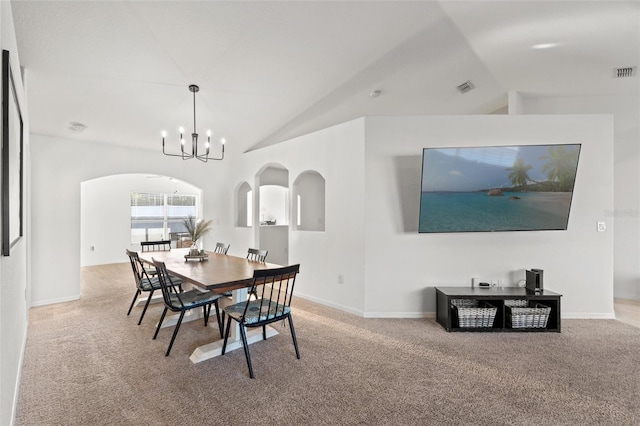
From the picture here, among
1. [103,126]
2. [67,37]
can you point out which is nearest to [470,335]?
[67,37]

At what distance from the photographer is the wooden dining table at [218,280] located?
8.40ft

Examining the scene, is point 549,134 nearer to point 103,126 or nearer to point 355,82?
point 355,82

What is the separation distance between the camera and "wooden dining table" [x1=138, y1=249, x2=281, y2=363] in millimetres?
2561

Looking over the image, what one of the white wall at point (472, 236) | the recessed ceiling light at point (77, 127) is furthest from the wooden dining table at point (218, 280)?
the recessed ceiling light at point (77, 127)

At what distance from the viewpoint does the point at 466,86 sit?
420 centimetres

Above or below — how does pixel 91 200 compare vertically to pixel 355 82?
below

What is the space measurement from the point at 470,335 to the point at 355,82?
11.1 ft

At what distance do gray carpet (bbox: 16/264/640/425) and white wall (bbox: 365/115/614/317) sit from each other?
1.35 feet

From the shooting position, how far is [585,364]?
2.59 meters

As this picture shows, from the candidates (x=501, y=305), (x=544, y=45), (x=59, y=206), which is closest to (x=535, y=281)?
(x=501, y=305)

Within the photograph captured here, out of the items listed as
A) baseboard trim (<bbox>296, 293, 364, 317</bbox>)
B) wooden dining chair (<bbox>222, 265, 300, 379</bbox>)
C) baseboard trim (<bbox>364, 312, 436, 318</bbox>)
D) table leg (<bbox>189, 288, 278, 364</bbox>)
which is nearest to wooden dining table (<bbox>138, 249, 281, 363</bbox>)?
table leg (<bbox>189, 288, 278, 364</bbox>)

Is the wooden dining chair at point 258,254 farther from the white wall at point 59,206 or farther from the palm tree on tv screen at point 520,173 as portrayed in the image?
Result: the palm tree on tv screen at point 520,173

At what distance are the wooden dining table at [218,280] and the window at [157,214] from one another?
6.12 metres

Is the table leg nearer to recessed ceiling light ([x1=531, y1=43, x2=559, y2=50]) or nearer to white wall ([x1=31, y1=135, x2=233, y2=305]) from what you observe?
white wall ([x1=31, y1=135, x2=233, y2=305])
